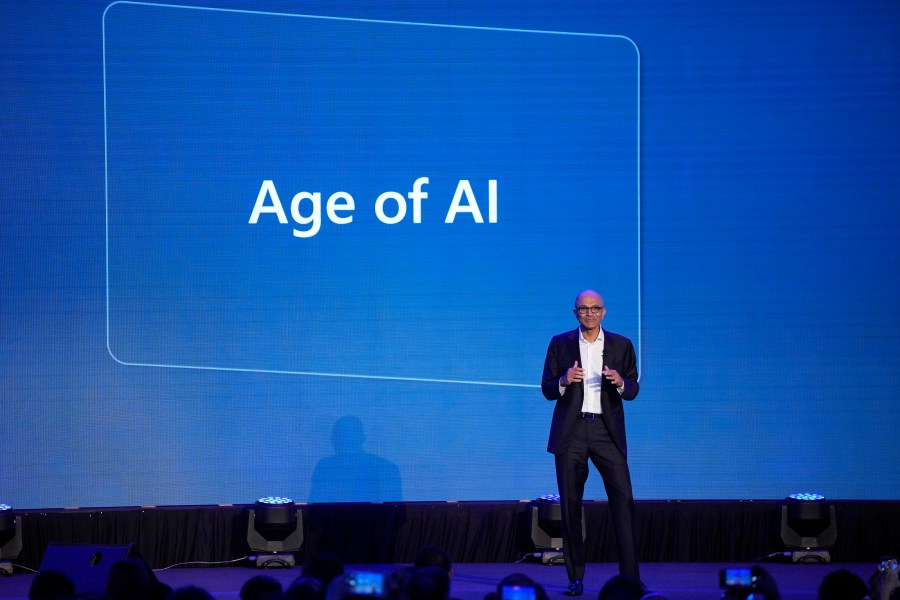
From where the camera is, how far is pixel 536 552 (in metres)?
6.11

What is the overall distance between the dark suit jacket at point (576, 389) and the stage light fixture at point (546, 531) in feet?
3.23

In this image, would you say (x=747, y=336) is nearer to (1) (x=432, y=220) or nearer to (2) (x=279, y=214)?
(1) (x=432, y=220)

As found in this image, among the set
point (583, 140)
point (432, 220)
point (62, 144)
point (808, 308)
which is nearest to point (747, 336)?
point (808, 308)

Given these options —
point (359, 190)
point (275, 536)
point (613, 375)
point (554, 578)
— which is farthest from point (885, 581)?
point (359, 190)

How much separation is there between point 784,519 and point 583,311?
2.07 metres

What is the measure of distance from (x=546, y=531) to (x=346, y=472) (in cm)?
116

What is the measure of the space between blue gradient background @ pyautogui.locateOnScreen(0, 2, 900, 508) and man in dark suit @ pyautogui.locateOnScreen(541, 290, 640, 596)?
115 cm

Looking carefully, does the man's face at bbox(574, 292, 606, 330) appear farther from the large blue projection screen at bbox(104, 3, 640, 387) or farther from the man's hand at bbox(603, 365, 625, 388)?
the large blue projection screen at bbox(104, 3, 640, 387)

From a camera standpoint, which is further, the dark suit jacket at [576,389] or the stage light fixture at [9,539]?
the stage light fixture at [9,539]

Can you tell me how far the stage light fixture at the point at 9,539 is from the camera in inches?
226

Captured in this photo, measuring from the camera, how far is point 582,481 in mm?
5070

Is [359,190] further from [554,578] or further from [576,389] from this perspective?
[554,578]

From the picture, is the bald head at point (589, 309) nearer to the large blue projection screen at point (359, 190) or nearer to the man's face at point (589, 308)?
the man's face at point (589, 308)

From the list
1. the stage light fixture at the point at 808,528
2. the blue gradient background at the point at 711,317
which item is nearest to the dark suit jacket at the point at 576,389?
the blue gradient background at the point at 711,317
